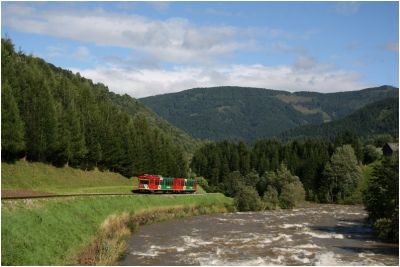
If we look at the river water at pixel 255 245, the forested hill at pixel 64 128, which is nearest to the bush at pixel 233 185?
the forested hill at pixel 64 128

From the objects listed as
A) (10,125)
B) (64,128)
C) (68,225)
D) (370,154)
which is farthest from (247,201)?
(370,154)

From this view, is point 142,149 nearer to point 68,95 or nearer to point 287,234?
point 68,95

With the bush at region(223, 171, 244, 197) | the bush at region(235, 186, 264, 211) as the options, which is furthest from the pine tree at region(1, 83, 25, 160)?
the bush at region(223, 171, 244, 197)

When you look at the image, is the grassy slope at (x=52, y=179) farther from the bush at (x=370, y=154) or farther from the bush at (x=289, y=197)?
the bush at (x=370, y=154)

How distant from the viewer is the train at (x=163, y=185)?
81.1 meters

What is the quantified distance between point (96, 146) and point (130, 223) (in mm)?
39726

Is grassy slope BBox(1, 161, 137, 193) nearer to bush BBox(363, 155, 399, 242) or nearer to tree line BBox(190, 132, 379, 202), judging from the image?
bush BBox(363, 155, 399, 242)

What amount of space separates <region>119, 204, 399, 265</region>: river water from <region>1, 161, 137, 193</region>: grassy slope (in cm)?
1503

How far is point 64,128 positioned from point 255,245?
4652cm

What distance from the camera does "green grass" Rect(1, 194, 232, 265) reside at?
27.4 m

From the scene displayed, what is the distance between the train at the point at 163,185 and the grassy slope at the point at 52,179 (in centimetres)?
277

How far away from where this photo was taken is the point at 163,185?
85500 millimetres

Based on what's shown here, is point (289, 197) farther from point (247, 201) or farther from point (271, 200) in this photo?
point (247, 201)

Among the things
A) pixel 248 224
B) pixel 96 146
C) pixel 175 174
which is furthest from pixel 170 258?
pixel 175 174
